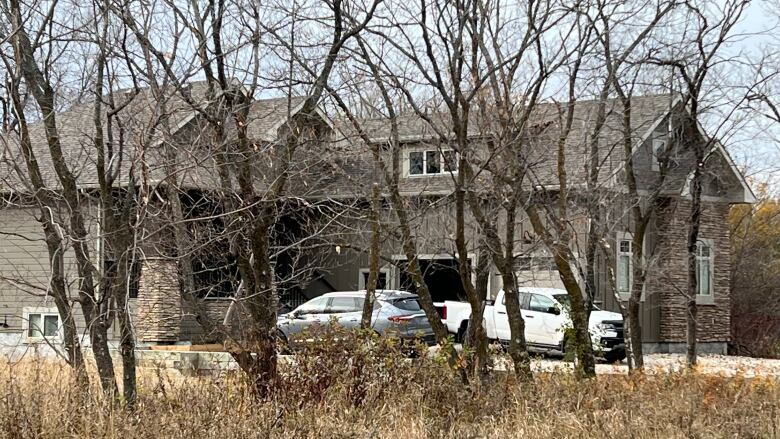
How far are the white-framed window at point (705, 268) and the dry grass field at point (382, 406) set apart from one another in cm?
1597

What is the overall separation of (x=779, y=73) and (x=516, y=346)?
6.68 meters

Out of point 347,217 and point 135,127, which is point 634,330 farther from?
point 135,127

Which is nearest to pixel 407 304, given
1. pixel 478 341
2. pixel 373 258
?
pixel 373 258

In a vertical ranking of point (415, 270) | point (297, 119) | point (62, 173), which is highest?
point (297, 119)

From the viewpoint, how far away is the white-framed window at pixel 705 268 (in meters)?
26.1

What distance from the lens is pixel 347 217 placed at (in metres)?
12.5

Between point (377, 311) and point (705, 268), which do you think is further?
point (705, 268)

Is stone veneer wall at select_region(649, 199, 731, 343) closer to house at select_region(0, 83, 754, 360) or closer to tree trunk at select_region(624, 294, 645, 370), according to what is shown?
house at select_region(0, 83, 754, 360)

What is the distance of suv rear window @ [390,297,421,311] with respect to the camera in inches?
819

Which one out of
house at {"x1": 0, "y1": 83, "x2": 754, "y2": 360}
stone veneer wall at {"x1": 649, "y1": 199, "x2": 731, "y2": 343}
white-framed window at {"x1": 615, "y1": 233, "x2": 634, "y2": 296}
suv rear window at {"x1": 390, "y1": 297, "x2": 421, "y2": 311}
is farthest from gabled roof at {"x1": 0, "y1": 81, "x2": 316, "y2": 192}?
white-framed window at {"x1": 615, "y1": 233, "x2": 634, "y2": 296}

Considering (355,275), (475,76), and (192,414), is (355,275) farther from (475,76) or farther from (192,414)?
(192,414)

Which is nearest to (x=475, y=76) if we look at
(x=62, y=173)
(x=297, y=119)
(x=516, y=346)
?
(x=297, y=119)

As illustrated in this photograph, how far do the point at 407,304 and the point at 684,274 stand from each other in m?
7.99

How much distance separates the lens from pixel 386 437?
27.0 feet
